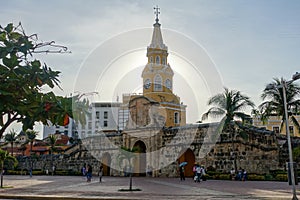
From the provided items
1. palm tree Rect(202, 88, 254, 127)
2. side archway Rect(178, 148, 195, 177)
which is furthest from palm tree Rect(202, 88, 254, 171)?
side archway Rect(178, 148, 195, 177)

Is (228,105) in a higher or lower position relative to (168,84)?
lower

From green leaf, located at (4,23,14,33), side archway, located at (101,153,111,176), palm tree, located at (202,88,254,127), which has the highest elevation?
palm tree, located at (202,88,254,127)

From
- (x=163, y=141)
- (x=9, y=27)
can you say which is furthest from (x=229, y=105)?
(x=9, y=27)

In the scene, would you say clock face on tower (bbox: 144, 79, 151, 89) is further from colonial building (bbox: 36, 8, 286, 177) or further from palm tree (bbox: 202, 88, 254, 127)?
palm tree (bbox: 202, 88, 254, 127)

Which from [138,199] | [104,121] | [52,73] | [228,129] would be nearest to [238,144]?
[228,129]

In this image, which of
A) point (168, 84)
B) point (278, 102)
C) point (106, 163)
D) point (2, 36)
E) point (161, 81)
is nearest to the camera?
point (2, 36)

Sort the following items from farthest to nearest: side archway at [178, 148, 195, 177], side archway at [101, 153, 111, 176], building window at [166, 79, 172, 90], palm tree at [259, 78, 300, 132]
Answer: building window at [166, 79, 172, 90], side archway at [101, 153, 111, 176], side archway at [178, 148, 195, 177], palm tree at [259, 78, 300, 132]

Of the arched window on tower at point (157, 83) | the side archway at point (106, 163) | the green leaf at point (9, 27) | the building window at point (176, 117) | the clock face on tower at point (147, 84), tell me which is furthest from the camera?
the clock face on tower at point (147, 84)

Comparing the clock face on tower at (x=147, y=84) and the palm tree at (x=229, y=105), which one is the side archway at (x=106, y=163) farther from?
the palm tree at (x=229, y=105)

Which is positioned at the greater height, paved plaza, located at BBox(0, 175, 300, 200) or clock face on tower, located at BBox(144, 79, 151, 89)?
clock face on tower, located at BBox(144, 79, 151, 89)

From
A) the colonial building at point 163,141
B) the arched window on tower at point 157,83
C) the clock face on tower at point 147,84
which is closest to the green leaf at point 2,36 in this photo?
the colonial building at point 163,141

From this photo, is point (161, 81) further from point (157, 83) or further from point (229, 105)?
point (229, 105)

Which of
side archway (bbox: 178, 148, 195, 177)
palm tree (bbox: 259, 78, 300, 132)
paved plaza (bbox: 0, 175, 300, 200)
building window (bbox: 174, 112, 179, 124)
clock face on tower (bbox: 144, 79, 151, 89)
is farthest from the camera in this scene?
clock face on tower (bbox: 144, 79, 151, 89)

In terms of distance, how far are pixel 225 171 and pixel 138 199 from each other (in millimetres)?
15845
